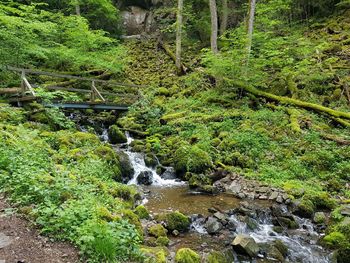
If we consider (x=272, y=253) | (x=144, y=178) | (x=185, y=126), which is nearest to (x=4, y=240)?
(x=272, y=253)

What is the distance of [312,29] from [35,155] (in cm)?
2101

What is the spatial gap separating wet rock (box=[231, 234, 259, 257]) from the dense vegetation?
180 cm

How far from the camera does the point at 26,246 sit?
13.7 ft

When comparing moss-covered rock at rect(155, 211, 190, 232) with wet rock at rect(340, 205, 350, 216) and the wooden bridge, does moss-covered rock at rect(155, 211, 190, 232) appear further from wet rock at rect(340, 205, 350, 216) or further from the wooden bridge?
the wooden bridge

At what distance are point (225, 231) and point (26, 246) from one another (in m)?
4.76

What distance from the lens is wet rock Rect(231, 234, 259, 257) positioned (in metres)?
6.57

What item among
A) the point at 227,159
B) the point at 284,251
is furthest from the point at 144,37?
the point at 284,251

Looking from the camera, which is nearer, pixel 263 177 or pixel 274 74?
pixel 263 177

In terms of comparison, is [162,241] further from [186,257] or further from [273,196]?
[273,196]

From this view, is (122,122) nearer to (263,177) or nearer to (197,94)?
(197,94)

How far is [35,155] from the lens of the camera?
6.95m

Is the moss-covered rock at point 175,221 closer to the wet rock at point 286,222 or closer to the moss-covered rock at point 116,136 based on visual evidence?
the wet rock at point 286,222

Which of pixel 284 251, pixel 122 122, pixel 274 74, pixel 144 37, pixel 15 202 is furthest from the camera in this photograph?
pixel 144 37

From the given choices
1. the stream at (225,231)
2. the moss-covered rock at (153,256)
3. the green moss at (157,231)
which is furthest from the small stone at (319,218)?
the moss-covered rock at (153,256)
